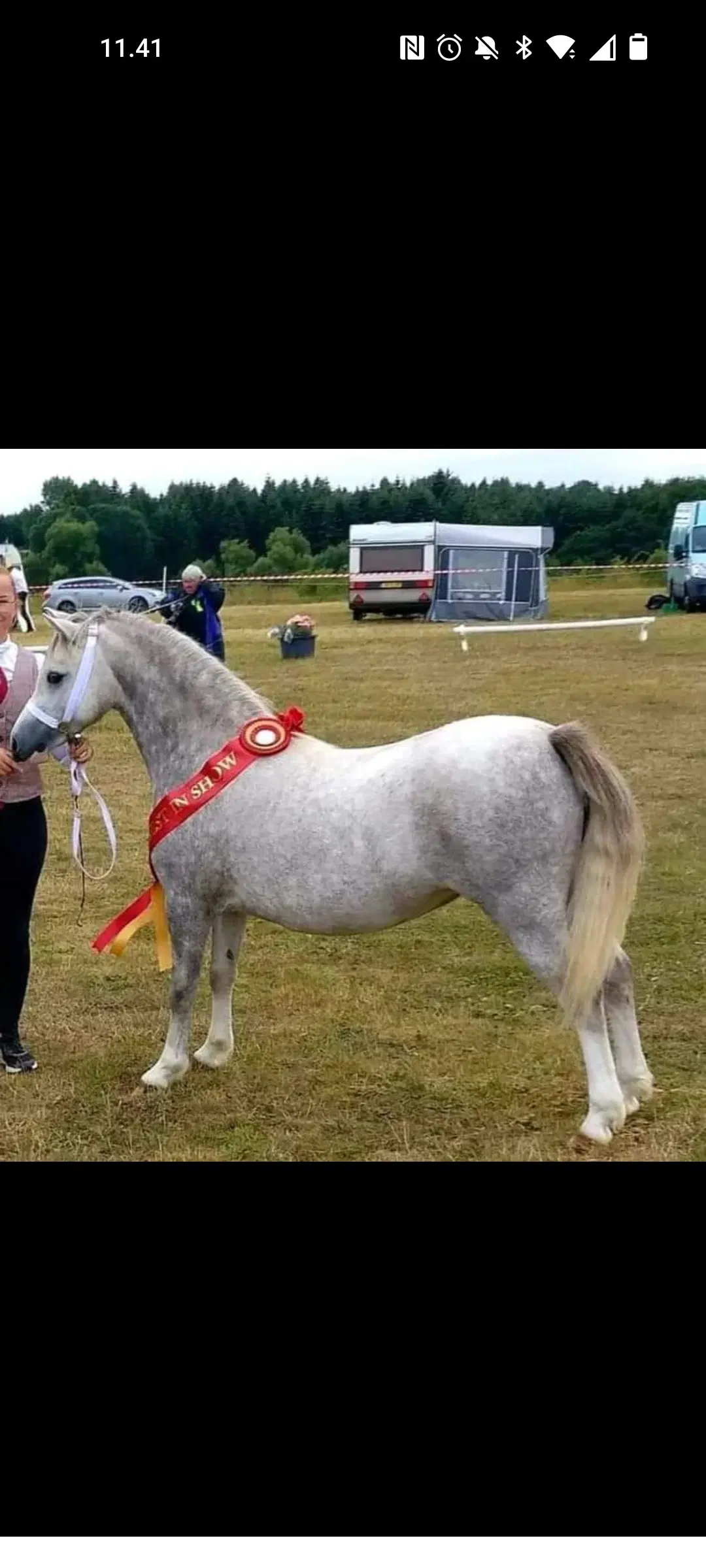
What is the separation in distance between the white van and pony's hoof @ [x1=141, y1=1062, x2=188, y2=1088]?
1669cm

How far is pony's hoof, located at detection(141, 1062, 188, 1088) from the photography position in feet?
12.3

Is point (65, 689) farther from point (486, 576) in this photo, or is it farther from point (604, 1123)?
point (486, 576)

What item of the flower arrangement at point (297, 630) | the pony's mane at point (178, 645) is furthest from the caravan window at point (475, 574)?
the pony's mane at point (178, 645)

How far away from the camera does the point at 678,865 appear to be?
6270 mm

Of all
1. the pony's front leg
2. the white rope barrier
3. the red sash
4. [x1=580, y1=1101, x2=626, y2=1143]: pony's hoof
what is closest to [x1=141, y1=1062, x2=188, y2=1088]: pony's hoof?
the pony's front leg

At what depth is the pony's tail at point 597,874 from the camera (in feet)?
9.91

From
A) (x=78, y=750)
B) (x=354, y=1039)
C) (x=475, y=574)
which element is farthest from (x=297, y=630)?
(x=78, y=750)

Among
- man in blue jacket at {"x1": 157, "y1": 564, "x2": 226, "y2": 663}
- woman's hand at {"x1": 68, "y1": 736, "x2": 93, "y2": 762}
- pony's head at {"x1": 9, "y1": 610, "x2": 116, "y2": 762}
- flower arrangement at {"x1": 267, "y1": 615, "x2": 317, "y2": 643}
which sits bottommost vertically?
flower arrangement at {"x1": 267, "y1": 615, "x2": 317, "y2": 643}

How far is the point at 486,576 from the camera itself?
21.1 m

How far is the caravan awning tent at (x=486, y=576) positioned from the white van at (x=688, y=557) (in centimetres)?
230

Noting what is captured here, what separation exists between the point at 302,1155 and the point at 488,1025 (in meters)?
1.25

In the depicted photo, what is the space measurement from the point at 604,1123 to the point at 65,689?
7.21 feet

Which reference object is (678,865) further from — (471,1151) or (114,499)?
(114,499)

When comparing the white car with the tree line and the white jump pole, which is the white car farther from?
the white jump pole
